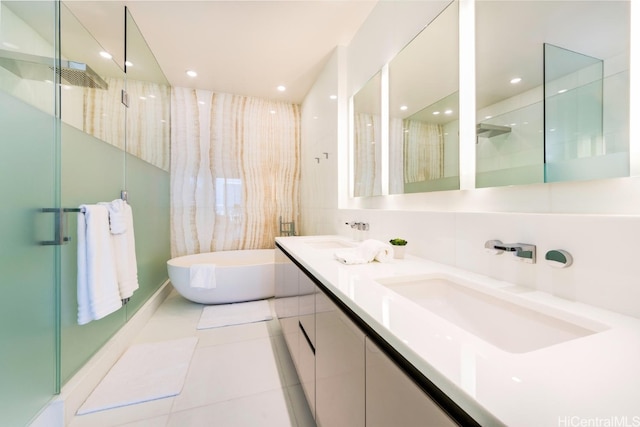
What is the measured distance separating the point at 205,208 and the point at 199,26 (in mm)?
2095

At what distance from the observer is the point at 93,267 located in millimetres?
1377

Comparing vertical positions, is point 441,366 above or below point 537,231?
below

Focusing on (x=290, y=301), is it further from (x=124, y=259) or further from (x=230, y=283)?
(x=230, y=283)

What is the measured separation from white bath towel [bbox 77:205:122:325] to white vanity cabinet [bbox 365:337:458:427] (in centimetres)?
158

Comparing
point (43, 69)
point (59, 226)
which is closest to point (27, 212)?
point (59, 226)

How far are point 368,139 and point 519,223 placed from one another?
1.41 m

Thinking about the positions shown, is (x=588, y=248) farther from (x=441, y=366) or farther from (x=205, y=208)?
(x=205, y=208)

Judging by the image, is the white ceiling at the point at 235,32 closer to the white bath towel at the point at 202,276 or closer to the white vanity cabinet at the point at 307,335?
the white bath towel at the point at 202,276

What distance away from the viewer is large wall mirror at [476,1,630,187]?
28.5 inches

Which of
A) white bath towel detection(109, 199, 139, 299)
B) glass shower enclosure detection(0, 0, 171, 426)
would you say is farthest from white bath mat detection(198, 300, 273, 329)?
white bath towel detection(109, 199, 139, 299)

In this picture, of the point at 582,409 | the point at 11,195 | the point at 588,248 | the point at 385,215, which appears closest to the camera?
the point at 582,409

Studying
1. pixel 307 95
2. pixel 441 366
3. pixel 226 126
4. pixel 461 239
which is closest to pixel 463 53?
pixel 461 239

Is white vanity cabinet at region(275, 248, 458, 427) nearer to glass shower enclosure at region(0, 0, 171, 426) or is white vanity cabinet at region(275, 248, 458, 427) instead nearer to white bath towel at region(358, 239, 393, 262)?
white bath towel at region(358, 239, 393, 262)

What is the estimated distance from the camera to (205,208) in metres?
3.41
